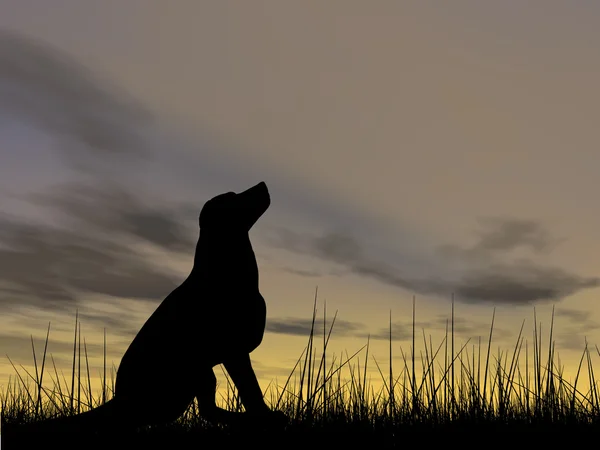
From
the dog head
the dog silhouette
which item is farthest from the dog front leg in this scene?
the dog head

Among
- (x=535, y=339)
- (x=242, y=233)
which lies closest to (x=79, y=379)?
(x=242, y=233)

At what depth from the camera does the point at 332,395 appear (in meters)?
5.61

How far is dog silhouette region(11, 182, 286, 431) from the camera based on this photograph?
4484 mm

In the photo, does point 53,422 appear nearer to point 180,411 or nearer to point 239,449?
point 180,411

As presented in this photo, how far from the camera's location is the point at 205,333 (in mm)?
4469

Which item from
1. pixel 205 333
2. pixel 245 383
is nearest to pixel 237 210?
pixel 205 333

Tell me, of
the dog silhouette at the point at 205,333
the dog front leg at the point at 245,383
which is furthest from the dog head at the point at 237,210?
the dog front leg at the point at 245,383

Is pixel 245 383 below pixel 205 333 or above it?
below

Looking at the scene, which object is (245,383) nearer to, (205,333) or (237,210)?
(205,333)

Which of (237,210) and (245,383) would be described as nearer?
(245,383)

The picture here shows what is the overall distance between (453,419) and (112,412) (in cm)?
241

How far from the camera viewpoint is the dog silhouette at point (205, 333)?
14.7 ft

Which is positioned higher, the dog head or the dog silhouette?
the dog head

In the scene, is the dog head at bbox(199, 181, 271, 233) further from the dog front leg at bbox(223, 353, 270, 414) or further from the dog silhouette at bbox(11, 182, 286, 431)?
the dog front leg at bbox(223, 353, 270, 414)
